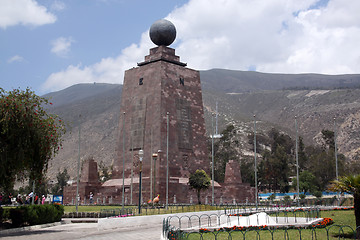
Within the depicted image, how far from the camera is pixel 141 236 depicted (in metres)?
18.1

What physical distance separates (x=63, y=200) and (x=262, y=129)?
293ft

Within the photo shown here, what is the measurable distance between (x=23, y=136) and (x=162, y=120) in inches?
946

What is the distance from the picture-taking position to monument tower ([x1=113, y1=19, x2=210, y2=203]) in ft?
142

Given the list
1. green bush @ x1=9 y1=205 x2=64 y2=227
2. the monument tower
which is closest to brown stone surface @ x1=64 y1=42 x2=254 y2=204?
the monument tower

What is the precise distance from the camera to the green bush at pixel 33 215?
21.7m

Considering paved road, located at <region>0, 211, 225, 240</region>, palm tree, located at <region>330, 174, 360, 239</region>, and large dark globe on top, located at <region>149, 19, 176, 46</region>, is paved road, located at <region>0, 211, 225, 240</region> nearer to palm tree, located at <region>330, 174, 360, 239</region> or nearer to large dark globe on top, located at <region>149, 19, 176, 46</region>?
palm tree, located at <region>330, 174, 360, 239</region>

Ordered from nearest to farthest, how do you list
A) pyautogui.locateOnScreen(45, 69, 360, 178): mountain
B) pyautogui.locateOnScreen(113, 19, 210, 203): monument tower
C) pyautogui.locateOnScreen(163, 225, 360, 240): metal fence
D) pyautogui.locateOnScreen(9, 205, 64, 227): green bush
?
pyautogui.locateOnScreen(163, 225, 360, 240): metal fence < pyautogui.locateOnScreen(9, 205, 64, 227): green bush < pyautogui.locateOnScreen(113, 19, 210, 203): monument tower < pyautogui.locateOnScreen(45, 69, 360, 178): mountain

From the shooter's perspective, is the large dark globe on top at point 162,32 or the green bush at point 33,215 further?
the large dark globe on top at point 162,32

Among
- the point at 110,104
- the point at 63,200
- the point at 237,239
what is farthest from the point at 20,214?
the point at 110,104

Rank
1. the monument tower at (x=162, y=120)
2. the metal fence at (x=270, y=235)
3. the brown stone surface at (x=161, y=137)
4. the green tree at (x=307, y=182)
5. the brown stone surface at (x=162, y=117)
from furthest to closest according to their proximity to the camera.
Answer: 1. the green tree at (x=307, y=182)
2. the brown stone surface at (x=162, y=117)
3. the monument tower at (x=162, y=120)
4. the brown stone surface at (x=161, y=137)
5. the metal fence at (x=270, y=235)

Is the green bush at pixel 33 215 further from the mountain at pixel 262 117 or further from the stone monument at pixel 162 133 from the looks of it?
the mountain at pixel 262 117

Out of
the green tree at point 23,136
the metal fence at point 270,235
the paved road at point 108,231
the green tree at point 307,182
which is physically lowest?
the paved road at point 108,231

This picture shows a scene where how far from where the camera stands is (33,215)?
73.7 feet

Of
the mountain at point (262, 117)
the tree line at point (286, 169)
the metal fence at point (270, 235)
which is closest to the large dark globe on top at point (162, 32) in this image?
the tree line at point (286, 169)
